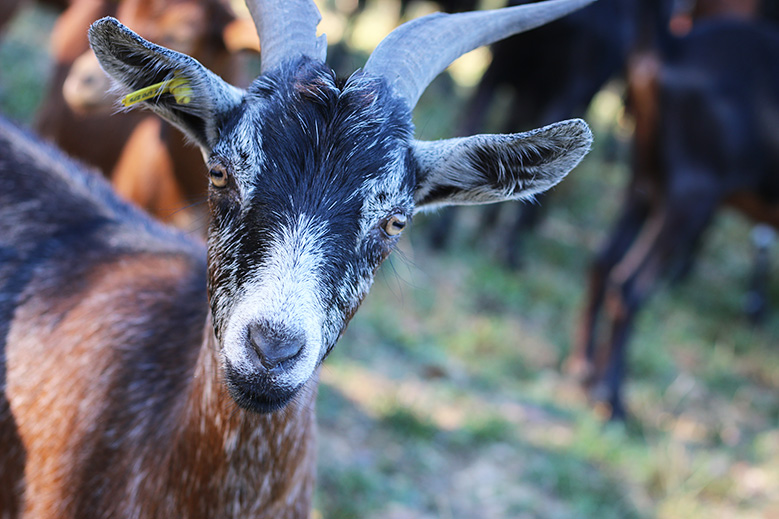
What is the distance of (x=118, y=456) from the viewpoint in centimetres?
220

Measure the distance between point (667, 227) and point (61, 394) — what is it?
4474 millimetres

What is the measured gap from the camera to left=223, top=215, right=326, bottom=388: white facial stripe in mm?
1630

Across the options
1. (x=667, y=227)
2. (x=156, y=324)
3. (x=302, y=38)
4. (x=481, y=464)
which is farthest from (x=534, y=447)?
(x=302, y=38)

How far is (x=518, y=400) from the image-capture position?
5270 millimetres

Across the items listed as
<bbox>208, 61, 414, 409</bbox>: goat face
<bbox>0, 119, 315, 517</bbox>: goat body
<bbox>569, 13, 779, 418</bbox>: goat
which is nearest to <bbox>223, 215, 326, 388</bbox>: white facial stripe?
<bbox>208, 61, 414, 409</bbox>: goat face

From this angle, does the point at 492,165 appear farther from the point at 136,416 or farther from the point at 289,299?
the point at 136,416

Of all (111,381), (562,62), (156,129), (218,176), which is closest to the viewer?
(218,176)

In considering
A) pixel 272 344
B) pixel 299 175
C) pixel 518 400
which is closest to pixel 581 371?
pixel 518 400

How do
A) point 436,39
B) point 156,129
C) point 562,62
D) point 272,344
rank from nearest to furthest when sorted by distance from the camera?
1. point 272,344
2. point 436,39
3. point 156,129
4. point 562,62

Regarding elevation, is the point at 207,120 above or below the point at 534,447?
above

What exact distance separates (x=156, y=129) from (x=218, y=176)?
277cm

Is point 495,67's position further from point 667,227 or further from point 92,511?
point 92,511

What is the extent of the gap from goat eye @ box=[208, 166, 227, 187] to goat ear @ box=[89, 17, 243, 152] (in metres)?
0.17

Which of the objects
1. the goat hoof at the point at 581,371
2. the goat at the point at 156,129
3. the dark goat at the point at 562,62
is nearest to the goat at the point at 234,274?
the goat at the point at 156,129
